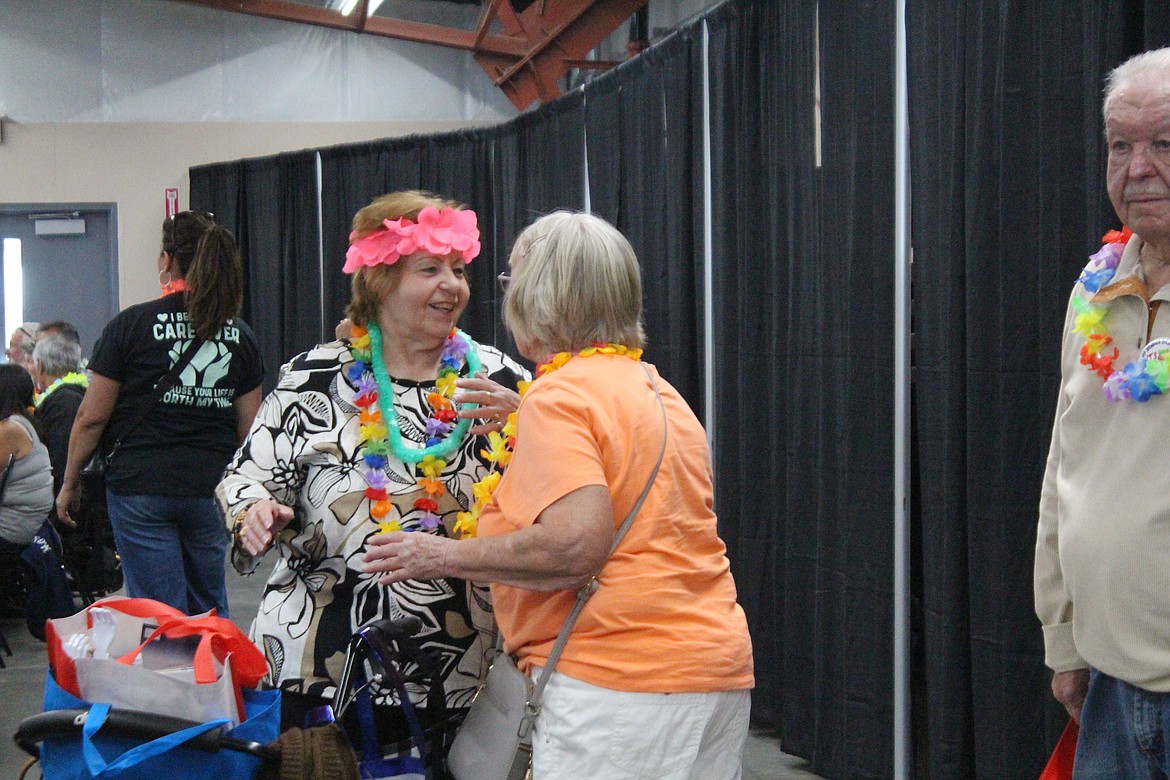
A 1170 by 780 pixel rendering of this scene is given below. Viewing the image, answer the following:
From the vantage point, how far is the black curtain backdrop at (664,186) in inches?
171

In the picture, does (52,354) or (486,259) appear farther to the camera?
(486,259)

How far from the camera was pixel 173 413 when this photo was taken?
330 cm

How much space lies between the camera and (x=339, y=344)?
7.29 ft

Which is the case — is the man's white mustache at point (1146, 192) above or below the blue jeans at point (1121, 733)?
above

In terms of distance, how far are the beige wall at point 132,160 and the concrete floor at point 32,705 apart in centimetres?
415

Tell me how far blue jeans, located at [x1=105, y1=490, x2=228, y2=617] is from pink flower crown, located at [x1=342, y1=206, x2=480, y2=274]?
1417 mm

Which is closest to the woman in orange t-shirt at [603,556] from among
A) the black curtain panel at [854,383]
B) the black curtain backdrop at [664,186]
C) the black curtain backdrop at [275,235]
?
the black curtain panel at [854,383]

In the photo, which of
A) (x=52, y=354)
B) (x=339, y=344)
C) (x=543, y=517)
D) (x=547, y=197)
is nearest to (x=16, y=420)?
(x=52, y=354)

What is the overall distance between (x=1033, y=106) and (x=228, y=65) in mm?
8390

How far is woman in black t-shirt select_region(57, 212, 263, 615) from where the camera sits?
10.6 feet

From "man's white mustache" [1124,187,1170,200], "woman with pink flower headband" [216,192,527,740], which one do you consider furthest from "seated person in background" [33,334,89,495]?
"man's white mustache" [1124,187,1170,200]

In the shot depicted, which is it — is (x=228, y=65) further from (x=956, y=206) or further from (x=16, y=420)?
(x=956, y=206)

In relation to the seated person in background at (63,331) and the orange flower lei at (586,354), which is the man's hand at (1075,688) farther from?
the seated person in background at (63,331)

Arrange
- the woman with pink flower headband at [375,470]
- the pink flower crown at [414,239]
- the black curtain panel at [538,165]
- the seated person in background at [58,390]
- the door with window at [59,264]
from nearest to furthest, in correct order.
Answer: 1. the woman with pink flower headband at [375,470]
2. the pink flower crown at [414,239]
3. the seated person in background at [58,390]
4. the black curtain panel at [538,165]
5. the door with window at [59,264]
